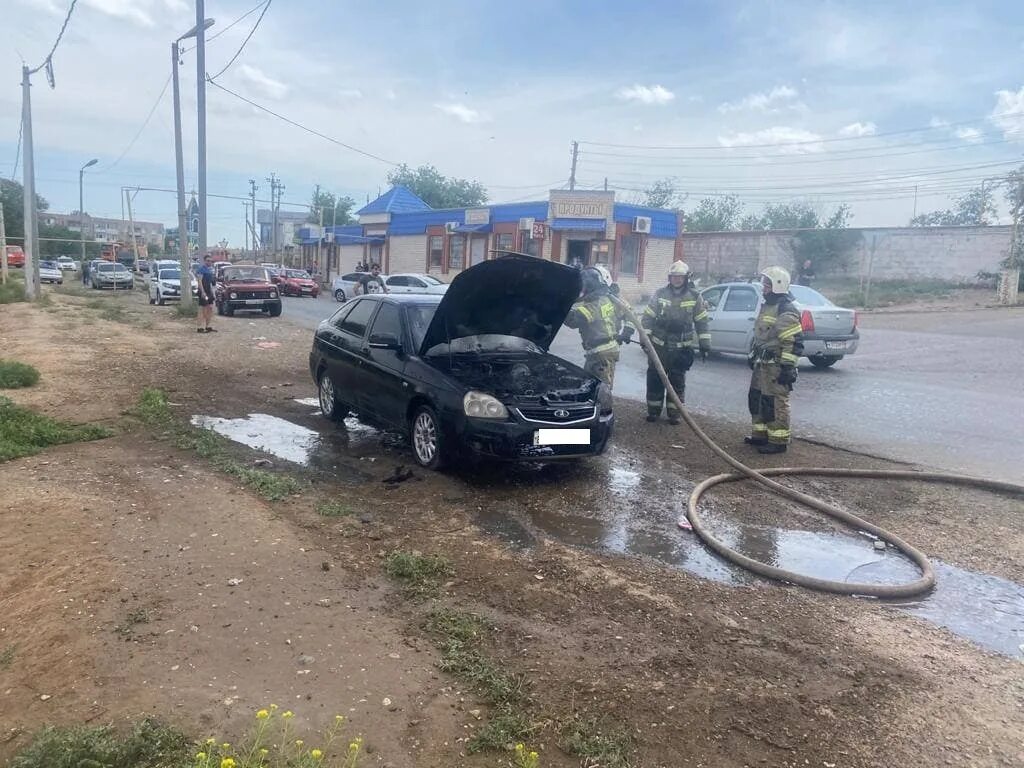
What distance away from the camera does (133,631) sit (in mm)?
3535

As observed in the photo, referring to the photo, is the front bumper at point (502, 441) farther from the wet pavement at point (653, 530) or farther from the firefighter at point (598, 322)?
the firefighter at point (598, 322)

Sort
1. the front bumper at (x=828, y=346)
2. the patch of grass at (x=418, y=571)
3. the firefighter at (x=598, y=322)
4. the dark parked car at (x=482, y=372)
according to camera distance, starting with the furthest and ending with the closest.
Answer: the front bumper at (x=828, y=346) → the firefighter at (x=598, y=322) → the dark parked car at (x=482, y=372) → the patch of grass at (x=418, y=571)

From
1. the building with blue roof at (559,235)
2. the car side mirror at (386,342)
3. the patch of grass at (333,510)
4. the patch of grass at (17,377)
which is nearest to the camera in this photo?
the patch of grass at (333,510)

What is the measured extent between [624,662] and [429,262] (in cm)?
3917

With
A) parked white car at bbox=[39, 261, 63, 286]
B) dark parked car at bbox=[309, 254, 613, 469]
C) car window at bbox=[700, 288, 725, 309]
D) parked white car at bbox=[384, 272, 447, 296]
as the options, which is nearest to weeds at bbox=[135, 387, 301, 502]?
dark parked car at bbox=[309, 254, 613, 469]

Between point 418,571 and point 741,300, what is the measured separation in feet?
37.6

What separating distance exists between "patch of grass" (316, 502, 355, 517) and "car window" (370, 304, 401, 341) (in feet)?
6.47

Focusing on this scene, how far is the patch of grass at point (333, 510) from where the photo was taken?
533cm

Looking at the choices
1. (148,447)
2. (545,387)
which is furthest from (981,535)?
(148,447)

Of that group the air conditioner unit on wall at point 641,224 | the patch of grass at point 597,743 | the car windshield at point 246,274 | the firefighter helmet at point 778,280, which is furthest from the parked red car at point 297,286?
the patch of grass at point 597,743

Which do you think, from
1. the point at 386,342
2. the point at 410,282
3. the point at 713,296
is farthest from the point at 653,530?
the point at 410,282

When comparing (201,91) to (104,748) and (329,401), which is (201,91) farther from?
(104,748)

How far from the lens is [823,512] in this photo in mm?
5719

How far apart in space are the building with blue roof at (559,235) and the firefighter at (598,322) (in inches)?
787
